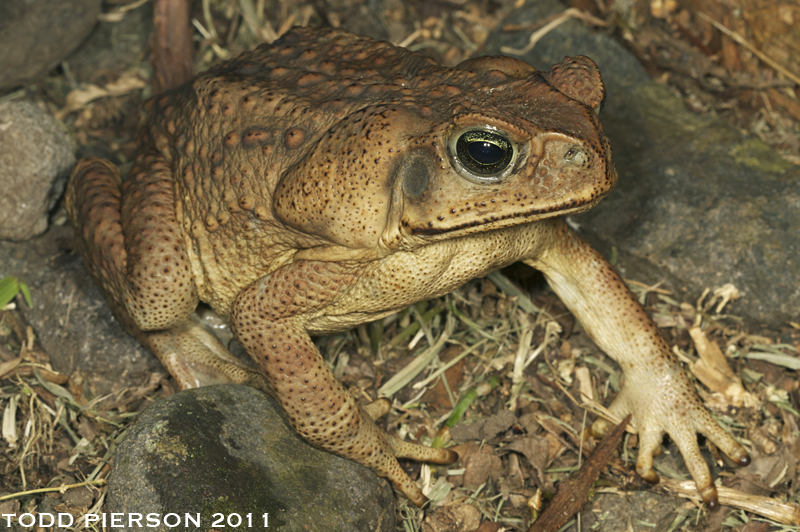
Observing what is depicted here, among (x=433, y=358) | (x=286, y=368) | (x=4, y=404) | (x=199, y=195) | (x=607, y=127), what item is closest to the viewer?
(x=286, y=368)

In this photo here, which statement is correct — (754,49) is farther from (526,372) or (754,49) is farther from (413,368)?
(413,368)

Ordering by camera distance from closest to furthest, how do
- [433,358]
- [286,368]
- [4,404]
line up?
1. [286,368]
2. [4,404]
3. [433,358]

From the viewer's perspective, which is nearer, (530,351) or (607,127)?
(530,351)

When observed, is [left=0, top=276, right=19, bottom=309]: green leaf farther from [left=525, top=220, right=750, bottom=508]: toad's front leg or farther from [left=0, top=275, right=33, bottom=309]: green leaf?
[left=525, top=220, right=750, bottom=508]: toad's front leg

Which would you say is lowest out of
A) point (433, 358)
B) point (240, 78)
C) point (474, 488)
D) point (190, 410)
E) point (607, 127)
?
point (474, 488)

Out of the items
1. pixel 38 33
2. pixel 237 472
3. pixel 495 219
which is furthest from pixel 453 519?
pixel 38 33

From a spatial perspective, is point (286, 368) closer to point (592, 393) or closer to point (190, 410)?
point (190, 410)

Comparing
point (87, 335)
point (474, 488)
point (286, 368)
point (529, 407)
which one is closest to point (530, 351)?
point (529, 407)

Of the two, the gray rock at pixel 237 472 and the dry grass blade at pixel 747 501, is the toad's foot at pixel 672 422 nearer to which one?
the dry grass blade at pixel 747 501
